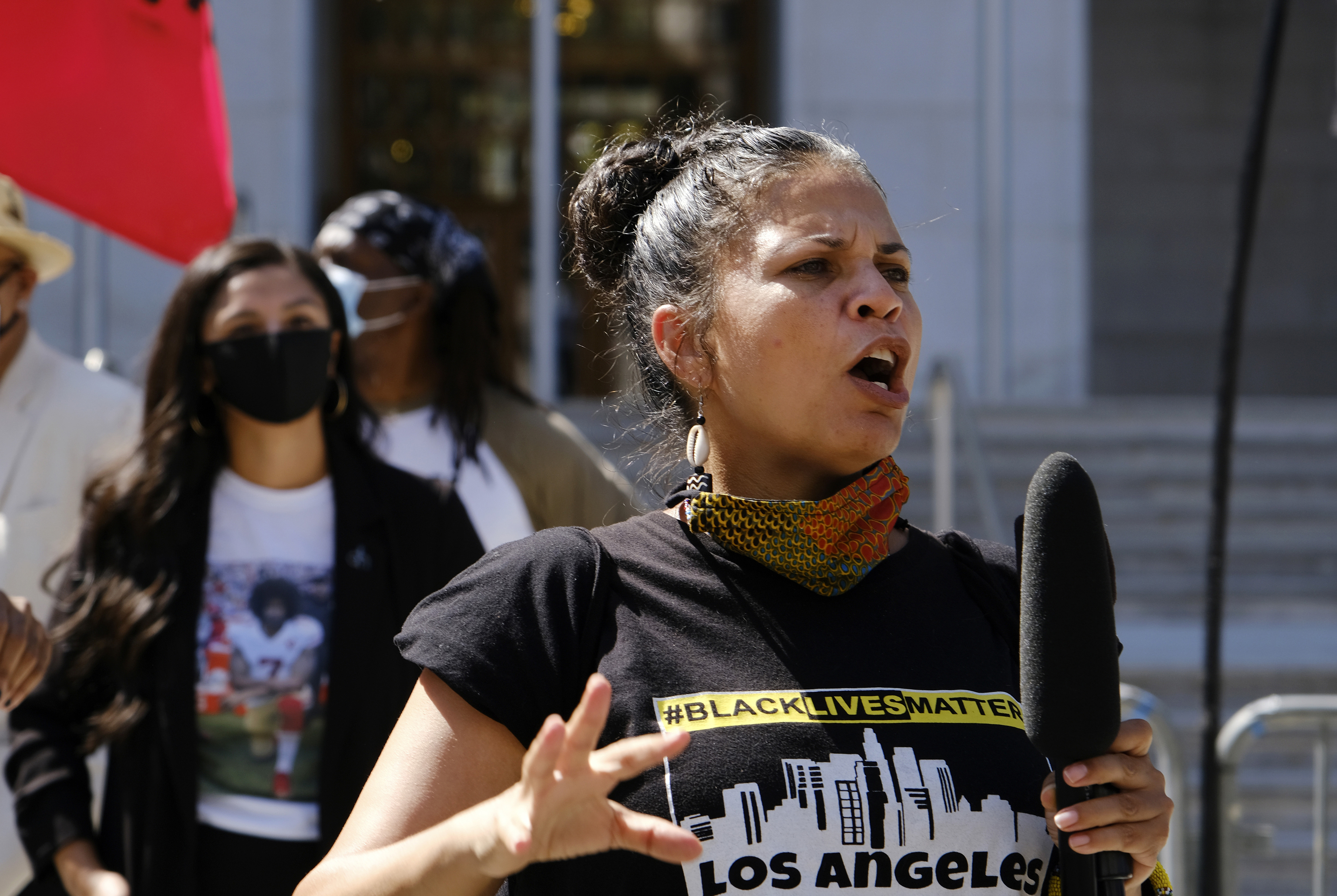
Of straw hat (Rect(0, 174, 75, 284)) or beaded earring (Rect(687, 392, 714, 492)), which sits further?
straw hat (Rect(0, 174, 75, 284))

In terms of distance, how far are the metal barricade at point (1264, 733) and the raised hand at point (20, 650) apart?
325cm

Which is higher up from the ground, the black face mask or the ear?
the ear

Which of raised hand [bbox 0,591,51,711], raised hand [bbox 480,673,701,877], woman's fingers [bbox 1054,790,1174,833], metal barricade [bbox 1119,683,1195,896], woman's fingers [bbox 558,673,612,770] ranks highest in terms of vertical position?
woman's fingers [bbox 558,673,612,770]

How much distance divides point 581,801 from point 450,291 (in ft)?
10.5

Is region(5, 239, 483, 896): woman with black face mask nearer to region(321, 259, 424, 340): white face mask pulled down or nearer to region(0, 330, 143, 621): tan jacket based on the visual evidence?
region(0, 330, 143, 621): tan jacket

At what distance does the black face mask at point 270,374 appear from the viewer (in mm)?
3365

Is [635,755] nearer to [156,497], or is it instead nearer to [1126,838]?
[1126,838]

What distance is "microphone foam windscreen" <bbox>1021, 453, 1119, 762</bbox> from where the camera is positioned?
1451 millimetres

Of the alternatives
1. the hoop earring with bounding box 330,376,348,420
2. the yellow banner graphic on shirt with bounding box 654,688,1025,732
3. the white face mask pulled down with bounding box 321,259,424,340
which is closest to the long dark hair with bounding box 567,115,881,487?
the yellow banner graphic on shirt with bounding box 654,688,1025,732

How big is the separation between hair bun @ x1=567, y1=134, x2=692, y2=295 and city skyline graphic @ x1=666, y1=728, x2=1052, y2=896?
0.88 m

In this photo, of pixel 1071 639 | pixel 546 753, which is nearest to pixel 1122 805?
pixel 1071 639

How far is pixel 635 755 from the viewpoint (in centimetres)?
134

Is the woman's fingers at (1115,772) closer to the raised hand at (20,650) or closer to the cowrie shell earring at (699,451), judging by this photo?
the cowrie shell earring at (699,451)

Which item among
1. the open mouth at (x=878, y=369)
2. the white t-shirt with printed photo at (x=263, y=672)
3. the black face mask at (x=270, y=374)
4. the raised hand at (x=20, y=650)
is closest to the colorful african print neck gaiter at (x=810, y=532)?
the open mouth at (x=878, y=369)
